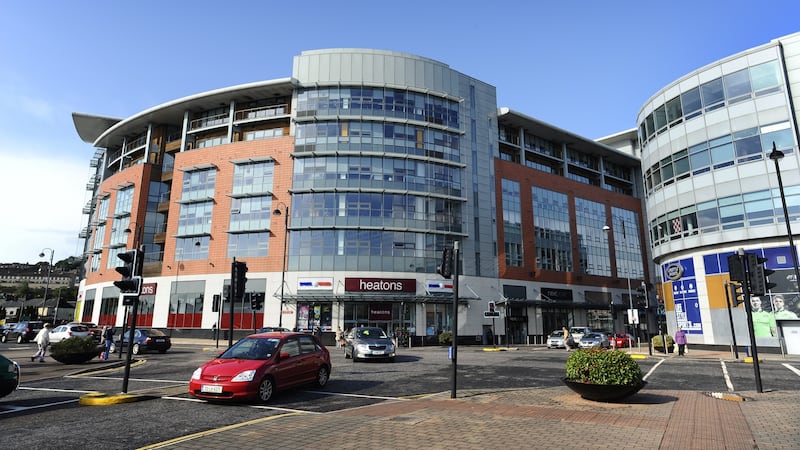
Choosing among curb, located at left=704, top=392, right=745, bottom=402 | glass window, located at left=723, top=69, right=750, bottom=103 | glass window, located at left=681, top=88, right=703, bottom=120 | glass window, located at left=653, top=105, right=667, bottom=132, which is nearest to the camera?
curb, located at left=704, top=392, right=745, bottom=402

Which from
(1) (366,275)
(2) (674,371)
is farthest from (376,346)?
(1) (366,275)

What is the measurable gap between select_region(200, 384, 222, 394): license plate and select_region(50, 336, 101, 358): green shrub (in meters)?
13.5

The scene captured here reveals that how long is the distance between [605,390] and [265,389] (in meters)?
7.24

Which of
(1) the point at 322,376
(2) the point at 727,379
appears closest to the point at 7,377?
(1) the point at 322,376

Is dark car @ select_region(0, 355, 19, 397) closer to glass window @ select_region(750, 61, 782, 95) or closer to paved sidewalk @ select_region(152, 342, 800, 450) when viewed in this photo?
paved sidewalk @ select_region(152, 342, 800, 450)

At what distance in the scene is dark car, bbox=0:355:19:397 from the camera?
29.9 feet

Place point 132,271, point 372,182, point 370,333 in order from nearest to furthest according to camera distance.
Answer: point 132,271
point 370,333
point 372,182

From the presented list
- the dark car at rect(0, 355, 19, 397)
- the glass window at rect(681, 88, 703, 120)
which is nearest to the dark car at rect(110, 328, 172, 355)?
the dark car at rect(0, 355, 19, 397)

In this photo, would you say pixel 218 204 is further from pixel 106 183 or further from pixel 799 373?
pixel 799 373

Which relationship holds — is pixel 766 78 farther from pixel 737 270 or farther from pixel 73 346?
pixel 73 346

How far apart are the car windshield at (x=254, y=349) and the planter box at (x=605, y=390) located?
22.7 ft

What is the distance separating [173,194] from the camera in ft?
158

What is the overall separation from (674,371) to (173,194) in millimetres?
47674

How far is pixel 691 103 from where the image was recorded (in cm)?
3225
